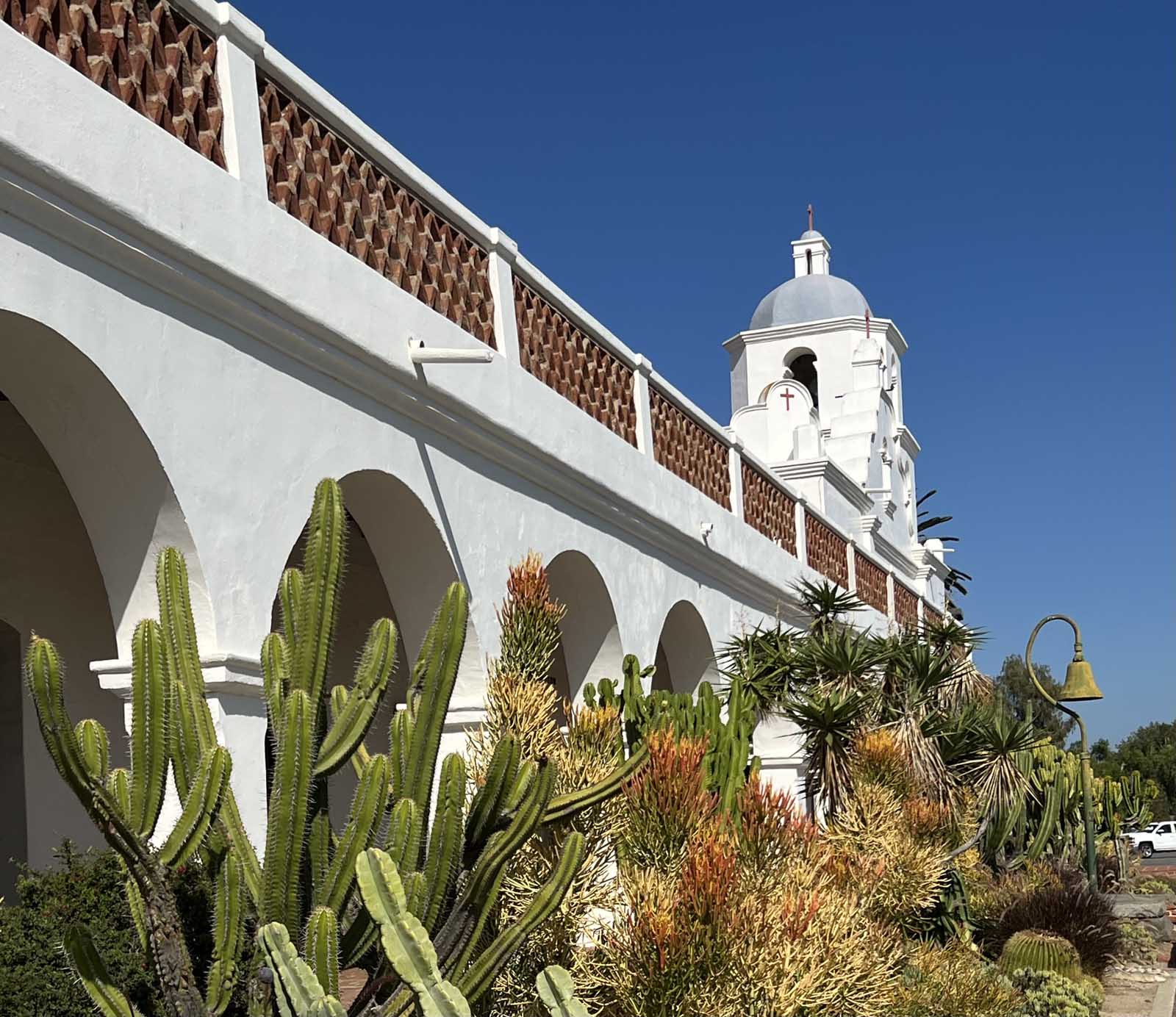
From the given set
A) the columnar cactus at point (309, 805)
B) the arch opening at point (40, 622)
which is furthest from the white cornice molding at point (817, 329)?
the columnar cactus at point (309, 805)

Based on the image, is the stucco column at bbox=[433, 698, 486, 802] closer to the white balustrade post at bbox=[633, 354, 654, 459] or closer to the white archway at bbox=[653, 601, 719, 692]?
the white balustrade post at bbox=[633, 354, 654, 459]

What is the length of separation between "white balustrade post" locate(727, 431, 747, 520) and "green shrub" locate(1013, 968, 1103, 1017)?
523 centimetres

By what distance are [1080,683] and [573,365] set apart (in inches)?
317

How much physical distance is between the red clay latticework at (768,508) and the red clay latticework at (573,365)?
351cm

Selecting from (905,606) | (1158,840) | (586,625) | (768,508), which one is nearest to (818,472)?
(768,508)

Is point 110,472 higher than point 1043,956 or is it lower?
higher

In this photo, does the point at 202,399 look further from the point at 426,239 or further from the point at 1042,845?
the point at 1042,845

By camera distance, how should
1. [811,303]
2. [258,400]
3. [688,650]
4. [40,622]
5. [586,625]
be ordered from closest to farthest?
[258,400], [40,622], [586,625], [688,650], [811,303]

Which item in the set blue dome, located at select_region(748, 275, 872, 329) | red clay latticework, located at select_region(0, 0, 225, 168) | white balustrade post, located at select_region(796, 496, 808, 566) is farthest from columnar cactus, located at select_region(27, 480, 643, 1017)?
blue dome, located at select_region(748, 275, 872, 329)

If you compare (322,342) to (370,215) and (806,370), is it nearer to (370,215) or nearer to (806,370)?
(370,215)

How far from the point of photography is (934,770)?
13.8m

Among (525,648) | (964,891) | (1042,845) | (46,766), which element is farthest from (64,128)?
(1042,845)

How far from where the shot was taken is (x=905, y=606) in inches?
902

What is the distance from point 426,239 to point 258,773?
3676mm
